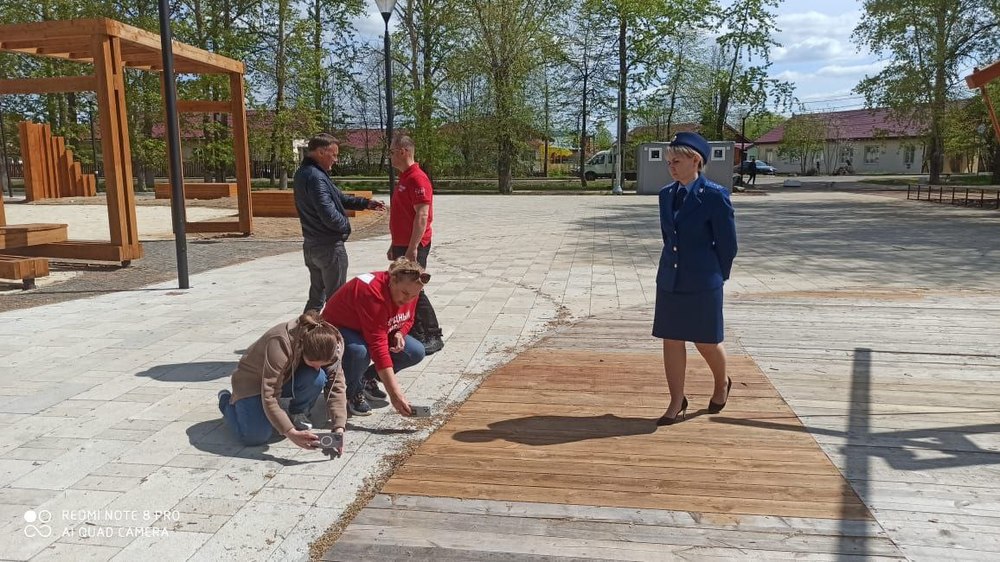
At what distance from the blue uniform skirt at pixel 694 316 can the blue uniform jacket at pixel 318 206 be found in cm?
226

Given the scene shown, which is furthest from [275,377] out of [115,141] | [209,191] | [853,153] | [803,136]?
[853,153]

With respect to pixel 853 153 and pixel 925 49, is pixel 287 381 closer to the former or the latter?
pixel 925 49

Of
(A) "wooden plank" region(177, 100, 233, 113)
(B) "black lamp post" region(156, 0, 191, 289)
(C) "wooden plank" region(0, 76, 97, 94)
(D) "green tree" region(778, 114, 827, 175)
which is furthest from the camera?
(D) "green tree" region(778, 114, 827, 175)

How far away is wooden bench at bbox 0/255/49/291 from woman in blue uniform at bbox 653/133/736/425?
7754 mm

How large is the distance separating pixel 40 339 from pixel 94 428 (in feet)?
8.42

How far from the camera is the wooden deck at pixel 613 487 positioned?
264 cm

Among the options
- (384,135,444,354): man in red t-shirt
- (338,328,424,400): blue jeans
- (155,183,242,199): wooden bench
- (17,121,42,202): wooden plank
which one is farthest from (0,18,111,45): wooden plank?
(17,121,42,202): wooden plank

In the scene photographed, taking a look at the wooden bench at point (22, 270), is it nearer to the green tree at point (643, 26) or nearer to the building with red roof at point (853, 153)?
the green tree at point (643, 26)

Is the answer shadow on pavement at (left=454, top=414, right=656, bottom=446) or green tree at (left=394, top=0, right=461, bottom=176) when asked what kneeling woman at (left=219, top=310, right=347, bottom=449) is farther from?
green tree at (left=394, top=0, right=461, bottom=176)

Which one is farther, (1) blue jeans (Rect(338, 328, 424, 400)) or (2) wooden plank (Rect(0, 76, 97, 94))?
(2) wooden plank (Rect(0, 76, 97, 94))

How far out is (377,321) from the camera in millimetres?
3682

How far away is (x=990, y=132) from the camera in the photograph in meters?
34.4

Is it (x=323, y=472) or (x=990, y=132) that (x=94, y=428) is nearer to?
(x=323, y=472)

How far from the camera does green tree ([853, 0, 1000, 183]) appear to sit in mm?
32750
